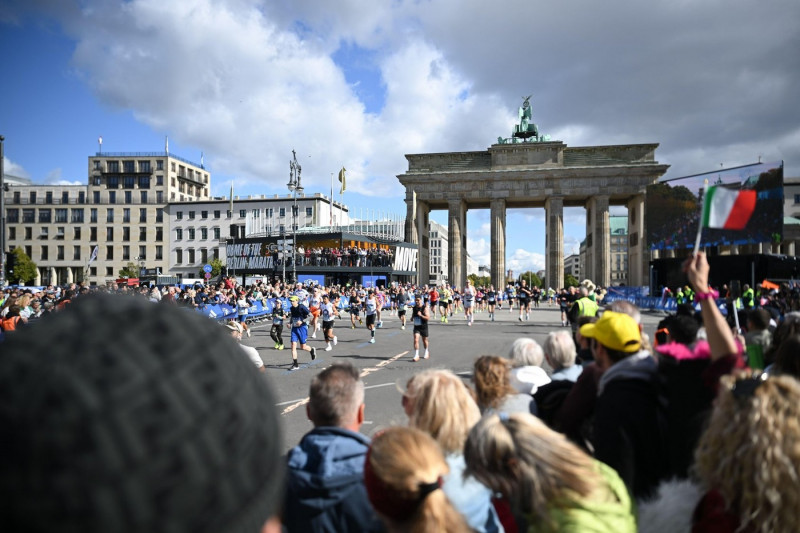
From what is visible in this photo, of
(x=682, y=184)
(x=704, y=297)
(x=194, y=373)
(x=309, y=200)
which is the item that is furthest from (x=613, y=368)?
(x=309, y=200)

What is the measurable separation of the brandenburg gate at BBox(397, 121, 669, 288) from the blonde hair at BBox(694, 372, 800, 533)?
5676cm

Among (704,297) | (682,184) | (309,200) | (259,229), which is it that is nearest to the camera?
(704,297)

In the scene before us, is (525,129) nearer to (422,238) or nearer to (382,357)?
(422,238)

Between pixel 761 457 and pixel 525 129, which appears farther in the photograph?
pixel 525 129

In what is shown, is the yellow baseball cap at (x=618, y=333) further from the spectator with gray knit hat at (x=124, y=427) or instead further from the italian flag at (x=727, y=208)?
the spectator with gray knit hat at (x=124, y=427)

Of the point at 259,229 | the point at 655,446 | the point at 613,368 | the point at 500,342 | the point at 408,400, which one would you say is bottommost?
the point at 500,342

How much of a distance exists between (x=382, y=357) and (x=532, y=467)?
12308 mm

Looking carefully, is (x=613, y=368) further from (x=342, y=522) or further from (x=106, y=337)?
(x=106, y=337)

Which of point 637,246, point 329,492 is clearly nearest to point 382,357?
point 329,492

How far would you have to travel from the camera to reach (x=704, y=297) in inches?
128

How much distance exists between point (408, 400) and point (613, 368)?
130 centimetres

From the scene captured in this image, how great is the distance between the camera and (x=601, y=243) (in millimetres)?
55875

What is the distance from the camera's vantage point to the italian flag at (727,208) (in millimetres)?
3961

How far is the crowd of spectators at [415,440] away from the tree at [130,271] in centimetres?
8542
